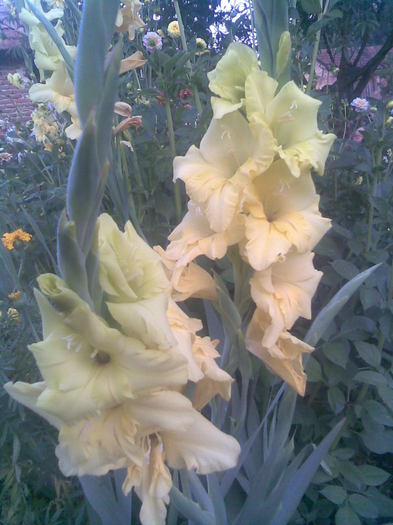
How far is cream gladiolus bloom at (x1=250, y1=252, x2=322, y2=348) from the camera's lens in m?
0.95

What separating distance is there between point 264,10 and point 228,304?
1.86 feet

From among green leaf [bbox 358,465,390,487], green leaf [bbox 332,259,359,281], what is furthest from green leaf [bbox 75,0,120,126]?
green leaf [bbox 358,465,390,487]

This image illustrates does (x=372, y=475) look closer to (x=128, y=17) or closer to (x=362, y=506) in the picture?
(x=362, y=506)

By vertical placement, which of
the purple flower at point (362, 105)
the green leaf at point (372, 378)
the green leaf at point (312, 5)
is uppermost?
the green leaf at point (312, 5)

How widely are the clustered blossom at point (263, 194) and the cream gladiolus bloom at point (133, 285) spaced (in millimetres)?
208

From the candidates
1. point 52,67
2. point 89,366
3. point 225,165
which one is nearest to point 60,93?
point 52,67

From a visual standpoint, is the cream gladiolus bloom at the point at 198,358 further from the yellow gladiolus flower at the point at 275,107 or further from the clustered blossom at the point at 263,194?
the yellow gladiolus flower at the point at 275,107

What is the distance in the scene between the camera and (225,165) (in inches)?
41.0

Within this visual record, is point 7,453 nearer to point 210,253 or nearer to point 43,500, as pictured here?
point 43,500

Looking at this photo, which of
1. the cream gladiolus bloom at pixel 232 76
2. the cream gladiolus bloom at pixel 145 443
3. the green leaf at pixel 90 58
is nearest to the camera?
the green leaf at pixel 90 58

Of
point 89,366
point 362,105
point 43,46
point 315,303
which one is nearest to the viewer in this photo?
point 89,366

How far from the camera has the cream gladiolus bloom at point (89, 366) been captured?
0.64m

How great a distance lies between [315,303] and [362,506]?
0.72m

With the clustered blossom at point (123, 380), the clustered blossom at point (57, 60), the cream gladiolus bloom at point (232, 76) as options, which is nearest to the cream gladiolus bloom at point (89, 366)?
the clustered blossom at point (123, 380)
